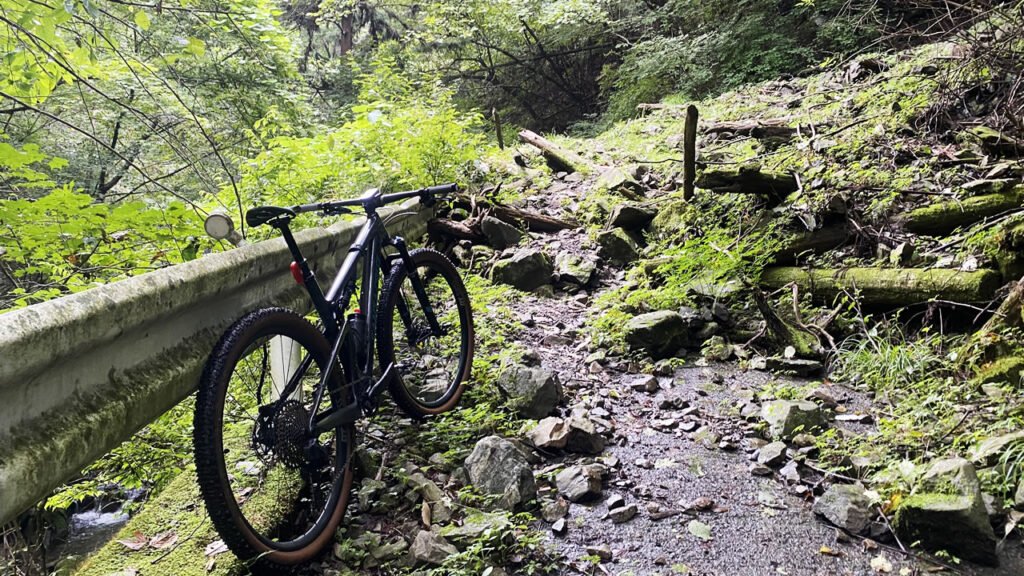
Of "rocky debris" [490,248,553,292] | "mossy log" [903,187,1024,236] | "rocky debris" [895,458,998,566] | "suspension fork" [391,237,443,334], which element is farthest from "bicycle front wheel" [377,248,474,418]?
"mossy log" [903,187,1024,236]

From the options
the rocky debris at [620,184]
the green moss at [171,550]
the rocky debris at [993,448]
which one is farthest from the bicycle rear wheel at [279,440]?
the rocky debris at [620,184]

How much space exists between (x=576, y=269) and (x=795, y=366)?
2.46m

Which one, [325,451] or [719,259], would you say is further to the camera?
[719,259]

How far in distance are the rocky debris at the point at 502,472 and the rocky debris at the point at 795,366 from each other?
2.01 metres

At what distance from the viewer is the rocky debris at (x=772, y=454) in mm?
2824

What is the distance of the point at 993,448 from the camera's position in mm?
2422

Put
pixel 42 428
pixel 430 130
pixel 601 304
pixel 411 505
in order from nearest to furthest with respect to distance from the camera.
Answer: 1. pixel 42 428
2. pixel 411 505
3. pixel 601 304
4. pixel 430 130

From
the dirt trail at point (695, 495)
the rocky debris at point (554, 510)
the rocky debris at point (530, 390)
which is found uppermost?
the rocky debris at point (530, 390)

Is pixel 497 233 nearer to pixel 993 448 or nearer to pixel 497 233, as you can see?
pixel 497 233

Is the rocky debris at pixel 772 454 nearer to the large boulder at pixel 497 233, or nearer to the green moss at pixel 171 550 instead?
the green moss at pixel 171 550

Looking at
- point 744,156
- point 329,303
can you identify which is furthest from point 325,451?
point 744,156

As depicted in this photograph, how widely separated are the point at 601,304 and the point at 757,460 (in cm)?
237

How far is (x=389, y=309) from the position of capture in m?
3.22

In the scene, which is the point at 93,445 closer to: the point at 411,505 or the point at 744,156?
the point at 411,505
